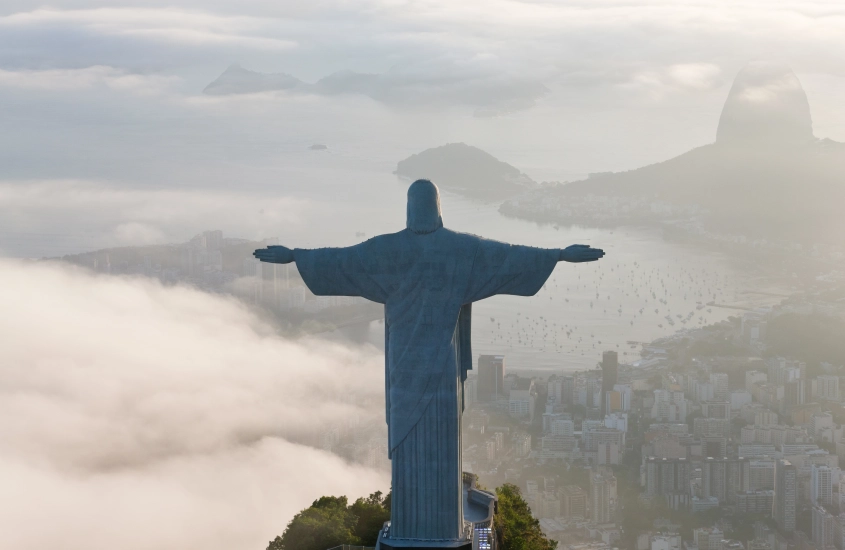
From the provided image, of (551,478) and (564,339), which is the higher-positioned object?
(564,339)

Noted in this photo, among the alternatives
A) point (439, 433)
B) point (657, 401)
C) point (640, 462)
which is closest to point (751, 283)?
point (657, 401)

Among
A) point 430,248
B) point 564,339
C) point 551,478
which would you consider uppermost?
point 430,248

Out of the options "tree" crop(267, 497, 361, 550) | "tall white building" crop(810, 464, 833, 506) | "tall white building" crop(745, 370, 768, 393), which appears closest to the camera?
"tree" crop(267, 497, 361, 550)

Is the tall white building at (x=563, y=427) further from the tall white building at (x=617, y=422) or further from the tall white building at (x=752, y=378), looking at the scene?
the tall white building at (x=752, y=378)

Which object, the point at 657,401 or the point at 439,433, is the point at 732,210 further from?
the point at 439,433

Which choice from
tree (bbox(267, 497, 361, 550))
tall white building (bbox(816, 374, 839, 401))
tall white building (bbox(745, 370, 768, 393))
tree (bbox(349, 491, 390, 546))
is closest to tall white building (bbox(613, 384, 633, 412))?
tall white building (bbox(745, 370, 768, 393))

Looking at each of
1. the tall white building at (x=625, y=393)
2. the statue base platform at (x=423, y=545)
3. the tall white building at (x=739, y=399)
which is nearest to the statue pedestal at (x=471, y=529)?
the statue base platform at (x=423, y=545)

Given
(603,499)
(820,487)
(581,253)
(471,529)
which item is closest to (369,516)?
(471,529)

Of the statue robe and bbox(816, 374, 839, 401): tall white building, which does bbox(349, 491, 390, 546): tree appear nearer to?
the statue robe
